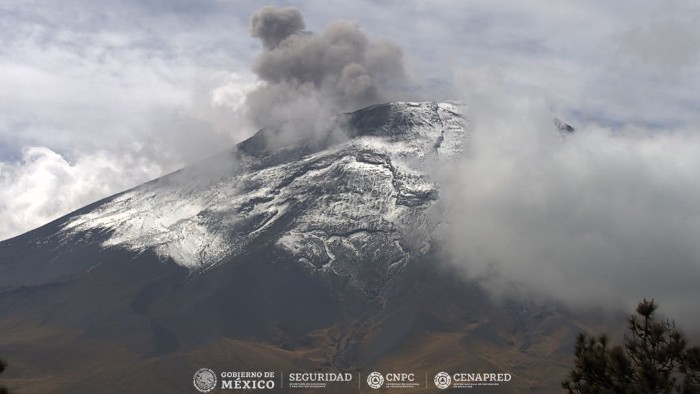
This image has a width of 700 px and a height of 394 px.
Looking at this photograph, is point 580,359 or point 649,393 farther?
point 580,359

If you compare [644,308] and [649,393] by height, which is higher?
[644,308]

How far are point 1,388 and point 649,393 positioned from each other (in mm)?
23796

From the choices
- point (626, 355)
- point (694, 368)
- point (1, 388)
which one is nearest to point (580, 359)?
point (626, 355)

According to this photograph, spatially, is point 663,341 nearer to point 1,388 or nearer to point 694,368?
point 694,368

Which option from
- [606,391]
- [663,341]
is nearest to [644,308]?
[663,341]

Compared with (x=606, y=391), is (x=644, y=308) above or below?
above

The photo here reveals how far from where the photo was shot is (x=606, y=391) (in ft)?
104

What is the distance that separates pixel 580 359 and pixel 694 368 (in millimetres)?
4403

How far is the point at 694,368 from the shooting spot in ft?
99.3

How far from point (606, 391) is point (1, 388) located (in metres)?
22.7

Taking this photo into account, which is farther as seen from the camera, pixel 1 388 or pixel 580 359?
pixel 580 359

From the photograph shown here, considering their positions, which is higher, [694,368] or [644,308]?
[644,308]

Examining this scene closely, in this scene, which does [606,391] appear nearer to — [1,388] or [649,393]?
[649,393]

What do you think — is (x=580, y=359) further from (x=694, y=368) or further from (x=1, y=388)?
(x=1, y=388)
